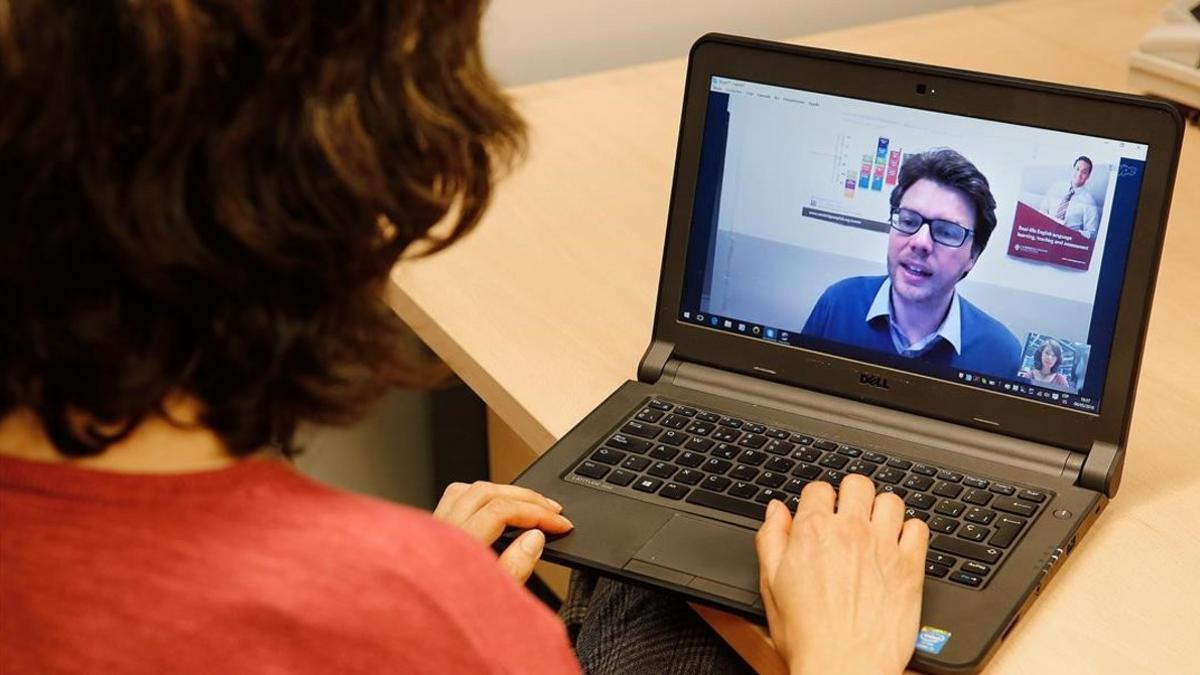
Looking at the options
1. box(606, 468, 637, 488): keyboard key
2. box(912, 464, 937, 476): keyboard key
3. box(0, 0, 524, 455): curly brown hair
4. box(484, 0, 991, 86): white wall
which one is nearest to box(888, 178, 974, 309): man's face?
box(912, 464, 937, 476): keyboard key

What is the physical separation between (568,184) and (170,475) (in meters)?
0.80

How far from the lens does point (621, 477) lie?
929mm

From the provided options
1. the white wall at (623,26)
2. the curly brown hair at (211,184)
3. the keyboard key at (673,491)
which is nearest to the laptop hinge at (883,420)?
the keyboard key at (673,491)

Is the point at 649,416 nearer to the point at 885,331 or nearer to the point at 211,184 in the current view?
the point at 885,331

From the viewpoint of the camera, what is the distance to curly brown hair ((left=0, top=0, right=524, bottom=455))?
0.50 meters

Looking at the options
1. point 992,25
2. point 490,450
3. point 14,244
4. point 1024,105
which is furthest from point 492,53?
point 14,244

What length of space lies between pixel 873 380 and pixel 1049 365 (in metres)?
0.11

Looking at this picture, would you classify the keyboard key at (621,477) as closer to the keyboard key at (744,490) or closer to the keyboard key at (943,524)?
the keyboard key at (744,490)

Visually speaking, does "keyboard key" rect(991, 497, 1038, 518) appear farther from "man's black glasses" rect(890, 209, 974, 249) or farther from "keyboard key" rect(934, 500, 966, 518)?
"man's black glasses" rect(890, 209, 974, 249)

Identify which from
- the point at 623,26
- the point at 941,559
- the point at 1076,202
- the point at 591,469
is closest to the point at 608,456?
the point at 591,469

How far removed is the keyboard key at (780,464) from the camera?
0.93m

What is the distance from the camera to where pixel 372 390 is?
2.11 feet

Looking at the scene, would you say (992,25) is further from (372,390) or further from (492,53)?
(372,390)

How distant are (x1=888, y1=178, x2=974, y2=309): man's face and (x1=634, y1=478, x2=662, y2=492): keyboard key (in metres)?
0.20
